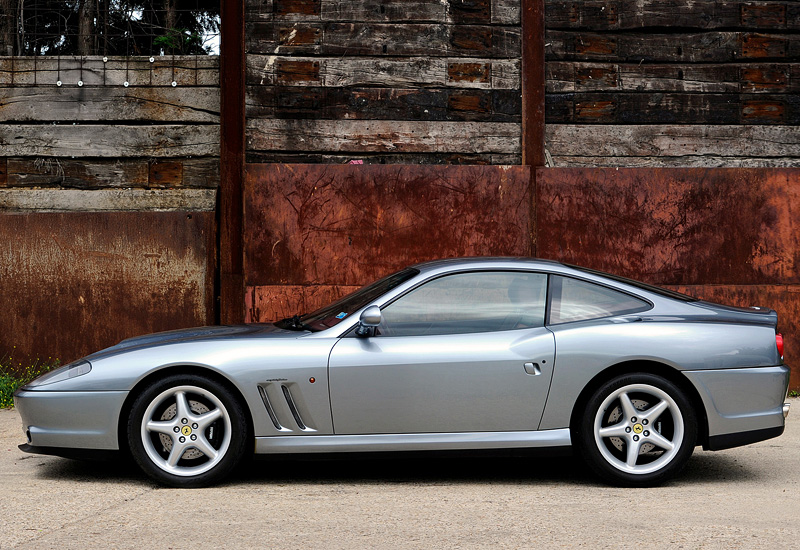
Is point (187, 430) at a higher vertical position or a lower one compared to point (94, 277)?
lower

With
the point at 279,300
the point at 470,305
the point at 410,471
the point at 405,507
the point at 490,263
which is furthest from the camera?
the point at 279,300

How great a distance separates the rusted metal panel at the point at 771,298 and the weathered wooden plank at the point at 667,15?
8.08 ft

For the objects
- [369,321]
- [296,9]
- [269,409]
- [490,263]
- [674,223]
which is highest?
[296,9]

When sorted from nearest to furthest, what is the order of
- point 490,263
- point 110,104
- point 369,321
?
point 369,321 < point 490,263 < point 110,104

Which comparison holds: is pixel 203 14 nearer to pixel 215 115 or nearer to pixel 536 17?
pixel 215 115

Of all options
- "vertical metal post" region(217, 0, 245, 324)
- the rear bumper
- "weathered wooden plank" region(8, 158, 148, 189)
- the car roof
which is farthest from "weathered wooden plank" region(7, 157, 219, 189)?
the rear bumper

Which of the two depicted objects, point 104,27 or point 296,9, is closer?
point 296,9

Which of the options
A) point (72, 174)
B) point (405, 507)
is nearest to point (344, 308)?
point (405, 507)

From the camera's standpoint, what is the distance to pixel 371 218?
796cm

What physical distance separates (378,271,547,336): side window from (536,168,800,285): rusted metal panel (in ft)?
10.5

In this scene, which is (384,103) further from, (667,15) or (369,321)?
(369,321)

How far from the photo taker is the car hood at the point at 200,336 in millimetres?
4793

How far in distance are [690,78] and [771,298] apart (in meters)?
2.17

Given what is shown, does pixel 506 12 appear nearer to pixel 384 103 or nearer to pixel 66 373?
pixel 384 103
